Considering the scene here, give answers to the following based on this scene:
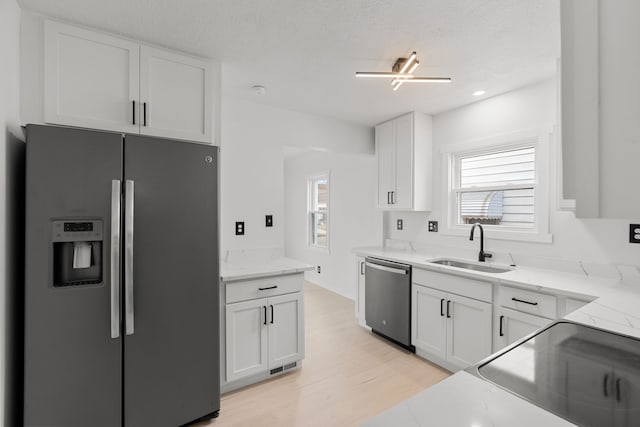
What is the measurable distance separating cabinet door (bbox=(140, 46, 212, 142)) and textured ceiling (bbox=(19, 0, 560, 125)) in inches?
3.9

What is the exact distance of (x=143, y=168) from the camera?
172 centimetres

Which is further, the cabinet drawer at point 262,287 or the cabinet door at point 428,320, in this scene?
the cabinet door at point 428,320

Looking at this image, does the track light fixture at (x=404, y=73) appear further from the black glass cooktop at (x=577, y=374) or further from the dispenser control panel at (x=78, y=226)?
the dispenser control panel at (x=78, y=226)

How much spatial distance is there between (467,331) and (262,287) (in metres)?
1.62

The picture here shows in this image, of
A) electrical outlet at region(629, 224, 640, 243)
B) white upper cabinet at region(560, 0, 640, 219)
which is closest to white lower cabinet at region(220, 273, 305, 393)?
white upper cabinet at region(560, 0, 640, 219)

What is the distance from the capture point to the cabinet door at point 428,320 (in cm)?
257

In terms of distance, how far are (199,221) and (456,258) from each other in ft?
7.79

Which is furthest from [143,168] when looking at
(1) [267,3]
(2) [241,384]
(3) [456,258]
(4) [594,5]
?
(3) [456,258]

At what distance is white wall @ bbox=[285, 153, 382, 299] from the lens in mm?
4344

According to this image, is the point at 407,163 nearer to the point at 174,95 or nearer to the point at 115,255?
the point at 174,95

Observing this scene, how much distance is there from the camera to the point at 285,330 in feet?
8.05

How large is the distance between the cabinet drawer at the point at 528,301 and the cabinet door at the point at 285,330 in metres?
1.50

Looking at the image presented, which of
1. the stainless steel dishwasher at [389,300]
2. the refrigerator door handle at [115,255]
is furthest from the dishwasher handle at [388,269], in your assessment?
the refrigerator door handle at [115,255]

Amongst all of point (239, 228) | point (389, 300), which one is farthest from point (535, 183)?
point (239, 228)
